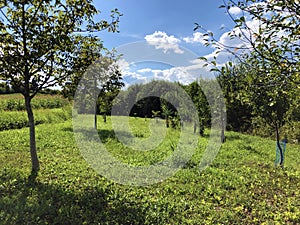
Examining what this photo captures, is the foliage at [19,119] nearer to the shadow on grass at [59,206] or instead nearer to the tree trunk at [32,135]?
the tree trunk at [32,135]

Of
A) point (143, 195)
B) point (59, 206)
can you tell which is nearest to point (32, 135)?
point (59, 206)

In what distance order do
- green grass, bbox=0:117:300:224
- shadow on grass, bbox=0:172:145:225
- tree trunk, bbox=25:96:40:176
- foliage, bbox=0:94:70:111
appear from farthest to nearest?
1. foliage, bbox=0:94:70:111
2. tree trunk, bbox=25:96:40:176
3. green grass, bbox=0:117:300:224
4. shadow on grass, bbox=0:172:145:225

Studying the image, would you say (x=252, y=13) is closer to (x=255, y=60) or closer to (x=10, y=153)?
(x=255, y=60)

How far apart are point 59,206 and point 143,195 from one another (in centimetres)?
174

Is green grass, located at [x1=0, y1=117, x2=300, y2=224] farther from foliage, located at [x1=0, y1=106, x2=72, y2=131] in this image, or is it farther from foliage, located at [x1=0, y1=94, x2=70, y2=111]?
foliage, located at [x1=0, y1=94, x2=70, y2=111]

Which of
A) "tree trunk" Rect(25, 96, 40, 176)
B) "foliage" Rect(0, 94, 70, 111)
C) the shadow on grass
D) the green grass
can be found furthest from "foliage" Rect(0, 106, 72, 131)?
the shadow on grass

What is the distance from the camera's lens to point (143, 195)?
517cm

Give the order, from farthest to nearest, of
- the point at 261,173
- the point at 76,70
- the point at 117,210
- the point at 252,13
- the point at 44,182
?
the point at 261,173 < the point at 76,70 < the point at 44,182 < the point at 117,210 < the point at 252,13

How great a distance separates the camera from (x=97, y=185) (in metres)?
5.45

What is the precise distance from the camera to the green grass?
13.6 ft

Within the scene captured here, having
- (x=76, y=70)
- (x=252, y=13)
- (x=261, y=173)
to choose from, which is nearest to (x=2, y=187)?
(x=76, y=70)

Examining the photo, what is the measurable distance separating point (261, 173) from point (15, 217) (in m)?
6.70

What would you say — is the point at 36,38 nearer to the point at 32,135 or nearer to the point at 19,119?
the point at 32,135

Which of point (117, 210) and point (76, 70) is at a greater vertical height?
point (76, 70)
